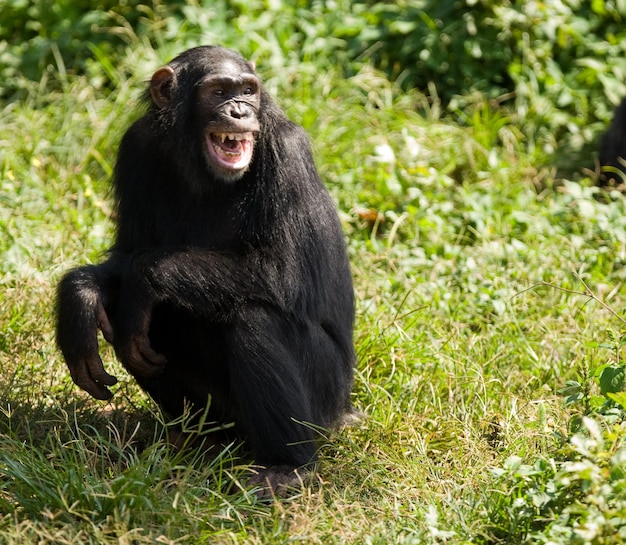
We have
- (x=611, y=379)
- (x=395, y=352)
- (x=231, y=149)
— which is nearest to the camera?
(x=611, y=379)

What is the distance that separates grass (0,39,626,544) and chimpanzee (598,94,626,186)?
56cm

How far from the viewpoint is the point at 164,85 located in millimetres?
5691

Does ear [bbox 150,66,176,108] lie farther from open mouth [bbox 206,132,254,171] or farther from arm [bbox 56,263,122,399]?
arm [bbox 56,263,122,399]

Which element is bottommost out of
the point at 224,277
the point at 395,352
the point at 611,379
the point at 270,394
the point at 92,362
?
the point at 395,352

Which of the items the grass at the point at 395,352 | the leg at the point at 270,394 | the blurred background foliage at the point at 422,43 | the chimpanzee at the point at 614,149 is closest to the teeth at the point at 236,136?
the leg at the point at 270,394

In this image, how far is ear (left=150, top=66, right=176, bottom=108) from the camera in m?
5.68

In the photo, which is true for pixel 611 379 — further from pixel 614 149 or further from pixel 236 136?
pixel 614 149

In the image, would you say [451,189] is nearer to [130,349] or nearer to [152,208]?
[152,208]

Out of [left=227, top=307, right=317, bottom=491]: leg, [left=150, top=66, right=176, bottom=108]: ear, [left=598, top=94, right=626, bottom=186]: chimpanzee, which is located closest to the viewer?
[left=227, top=307, right=317, bottom=491]: leg

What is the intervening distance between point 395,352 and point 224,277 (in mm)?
1577

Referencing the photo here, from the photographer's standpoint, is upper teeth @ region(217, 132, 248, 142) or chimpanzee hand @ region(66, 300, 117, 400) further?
upper teeth @ region(217, 132, 248, 142)

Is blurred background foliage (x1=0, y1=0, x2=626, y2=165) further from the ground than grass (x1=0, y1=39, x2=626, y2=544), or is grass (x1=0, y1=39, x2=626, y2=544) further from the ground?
blurred background foliage (x1=0, y1=0, x2=626, y2=165)

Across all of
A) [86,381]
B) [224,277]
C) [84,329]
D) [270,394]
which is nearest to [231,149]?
[224,277]

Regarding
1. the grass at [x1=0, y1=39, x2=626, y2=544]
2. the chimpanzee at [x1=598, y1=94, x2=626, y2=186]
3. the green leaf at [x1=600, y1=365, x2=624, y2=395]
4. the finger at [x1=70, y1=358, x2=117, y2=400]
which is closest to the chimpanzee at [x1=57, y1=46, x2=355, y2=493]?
the finger at [x1=70, y1=358, x2=117, y2=400]
